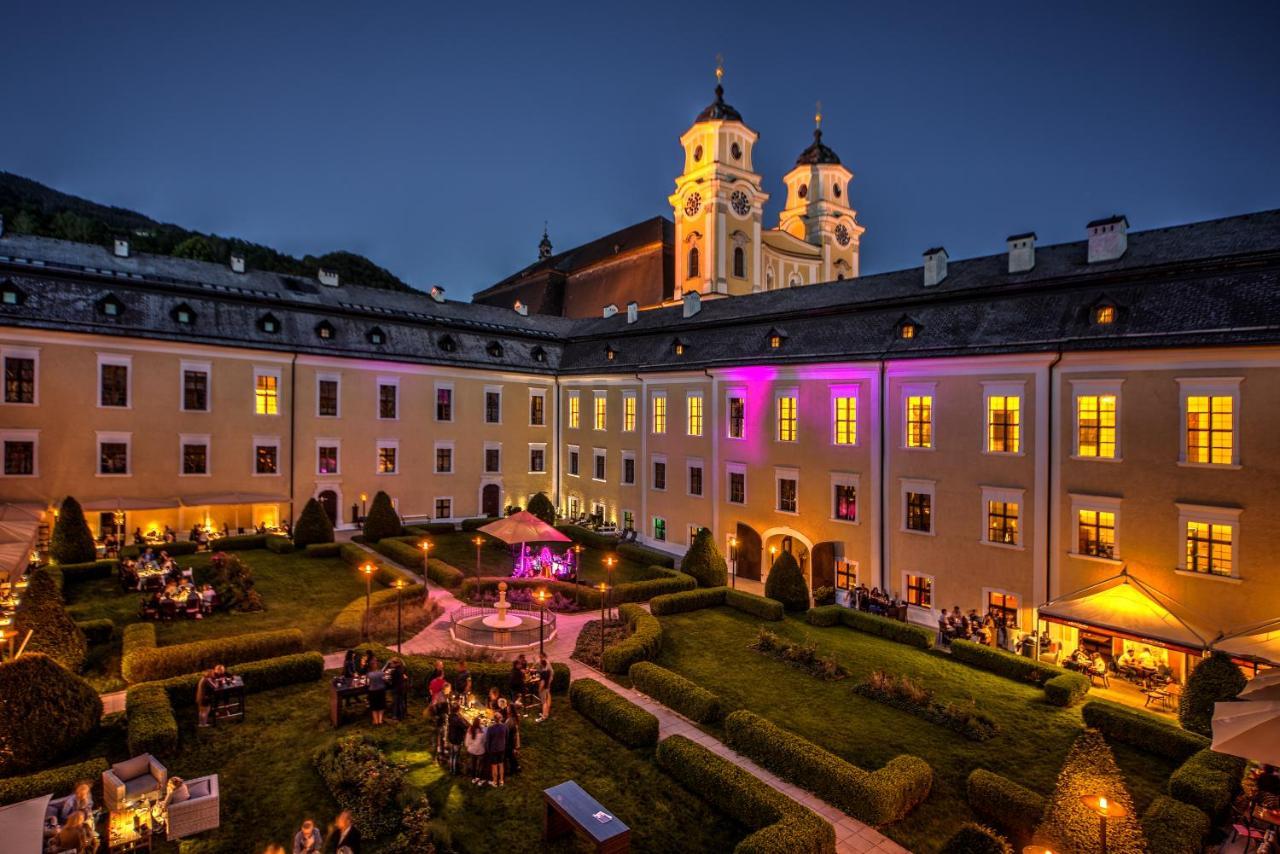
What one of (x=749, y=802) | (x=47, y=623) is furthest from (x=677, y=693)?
(x=47, y=623)

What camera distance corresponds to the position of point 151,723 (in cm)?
1300

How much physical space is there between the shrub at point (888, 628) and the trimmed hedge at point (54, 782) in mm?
20320

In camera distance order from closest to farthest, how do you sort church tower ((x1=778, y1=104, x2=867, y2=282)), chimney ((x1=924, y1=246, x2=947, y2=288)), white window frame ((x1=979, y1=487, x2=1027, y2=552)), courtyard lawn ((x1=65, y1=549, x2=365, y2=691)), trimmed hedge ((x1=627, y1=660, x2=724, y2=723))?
trimmed hedge ((x1=627, y1=660, x2=724, y2=723)) < courtyard lawn ((x1=65, y1=549, x2=365, y2=691)) < white window frame ((x1=979, y1=487, x2=1027, y2=552)) < chimney ((x1=924, y1=246, x2=947, y2=288)) < church tower ((x1=778, y1=104, x2=867, y2=282))

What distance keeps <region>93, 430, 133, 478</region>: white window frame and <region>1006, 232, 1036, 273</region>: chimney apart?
37.2 metres

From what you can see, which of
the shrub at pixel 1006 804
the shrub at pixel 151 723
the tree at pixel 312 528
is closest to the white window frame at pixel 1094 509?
the shrub at pixel 1006 804

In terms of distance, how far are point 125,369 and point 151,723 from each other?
910 inches

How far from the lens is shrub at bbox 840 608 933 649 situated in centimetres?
2130

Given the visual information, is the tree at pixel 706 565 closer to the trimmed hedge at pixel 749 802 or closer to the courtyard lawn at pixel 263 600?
the courtyard lawn at pixel 263 600

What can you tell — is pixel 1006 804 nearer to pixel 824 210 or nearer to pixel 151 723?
pixel 151 723

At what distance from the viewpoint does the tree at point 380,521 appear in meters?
32.3

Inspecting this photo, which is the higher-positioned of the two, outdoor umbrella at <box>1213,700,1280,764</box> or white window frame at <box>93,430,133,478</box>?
white window frame at <box>93,430,133,478</box>

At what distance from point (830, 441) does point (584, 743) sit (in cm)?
1713

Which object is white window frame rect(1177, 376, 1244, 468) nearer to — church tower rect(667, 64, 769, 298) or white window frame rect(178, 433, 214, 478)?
church tower rect(667, 64, 769, 298)

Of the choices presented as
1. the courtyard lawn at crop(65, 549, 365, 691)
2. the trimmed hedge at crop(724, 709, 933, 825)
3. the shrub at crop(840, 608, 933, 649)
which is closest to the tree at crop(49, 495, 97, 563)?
the courtyard lawn at crop(65, 549, 365, 691)
